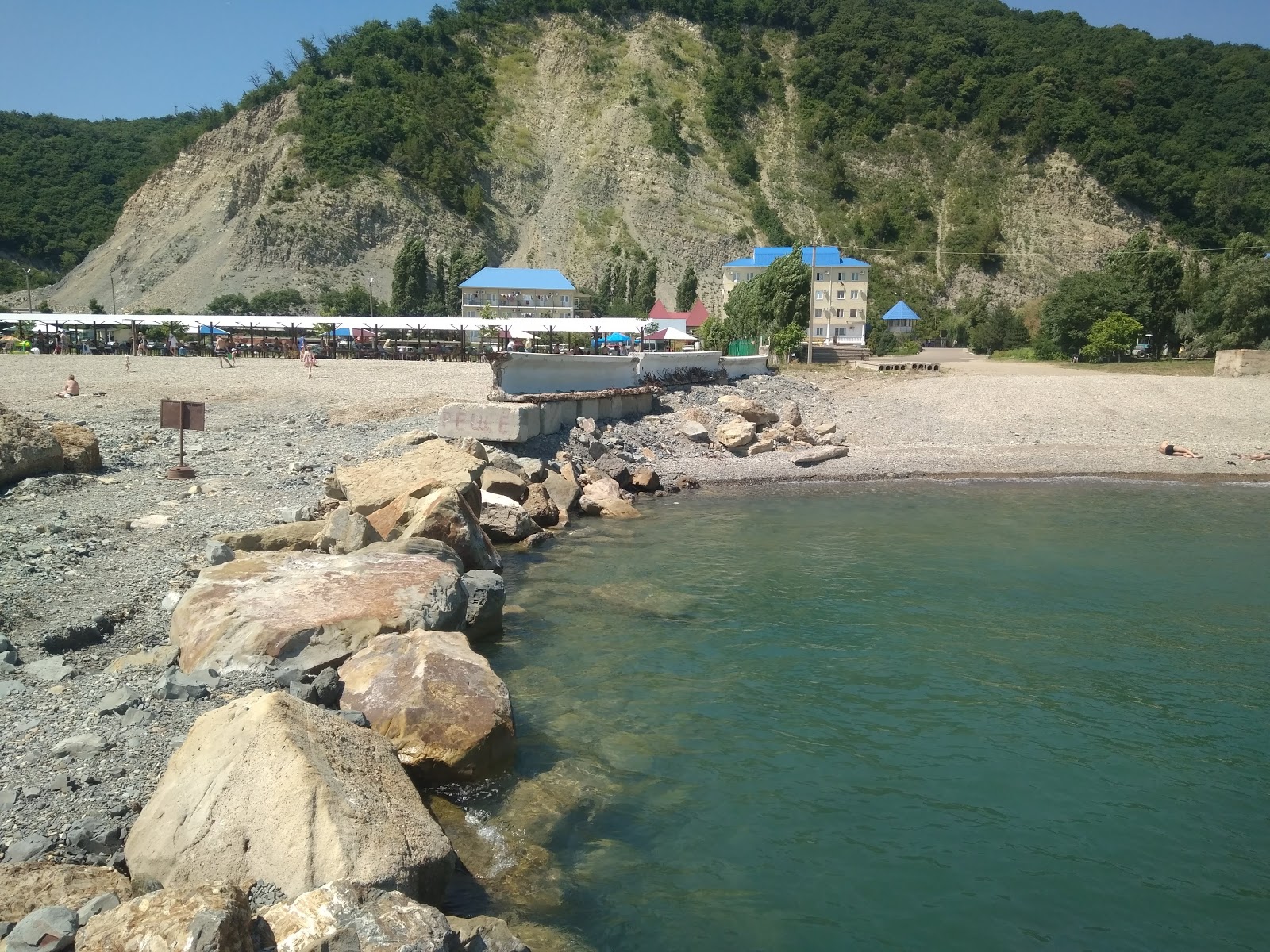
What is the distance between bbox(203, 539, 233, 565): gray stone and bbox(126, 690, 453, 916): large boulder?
4.88 meters

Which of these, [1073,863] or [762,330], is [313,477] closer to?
[1073,863]

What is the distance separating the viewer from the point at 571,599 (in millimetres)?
12531

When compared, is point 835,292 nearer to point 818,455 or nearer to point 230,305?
point 230,305

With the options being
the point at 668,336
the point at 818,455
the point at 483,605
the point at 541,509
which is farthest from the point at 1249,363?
the point at 483,605

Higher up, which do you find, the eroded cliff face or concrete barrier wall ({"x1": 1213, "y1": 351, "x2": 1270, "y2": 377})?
the eroded cliff face

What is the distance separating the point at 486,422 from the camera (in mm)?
20531

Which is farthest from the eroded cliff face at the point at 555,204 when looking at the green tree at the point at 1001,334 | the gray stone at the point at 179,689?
the gray stone at the point at 179,689

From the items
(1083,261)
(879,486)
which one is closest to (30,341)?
(879,486)

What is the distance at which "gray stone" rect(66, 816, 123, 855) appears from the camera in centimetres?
532

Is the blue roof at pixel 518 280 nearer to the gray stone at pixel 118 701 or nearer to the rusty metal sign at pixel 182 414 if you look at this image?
the rusty metal sign at pixel 182 414

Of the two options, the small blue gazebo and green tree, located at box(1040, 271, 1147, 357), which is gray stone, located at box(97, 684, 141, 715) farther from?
the small blue gazebo

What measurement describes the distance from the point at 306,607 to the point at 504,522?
7.04 metres

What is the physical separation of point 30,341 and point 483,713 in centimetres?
5082

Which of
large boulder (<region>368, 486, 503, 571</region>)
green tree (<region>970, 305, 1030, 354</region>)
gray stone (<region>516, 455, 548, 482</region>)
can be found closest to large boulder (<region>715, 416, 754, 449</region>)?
gray stone (<region>516, 455, 548, 482</region>)
